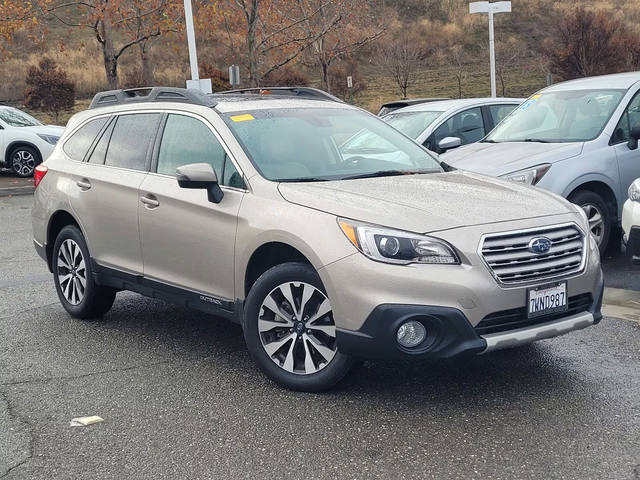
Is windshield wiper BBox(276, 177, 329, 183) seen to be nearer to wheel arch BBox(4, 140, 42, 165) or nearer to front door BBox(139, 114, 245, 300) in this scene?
front door BBox(139, 114, 245, 300)

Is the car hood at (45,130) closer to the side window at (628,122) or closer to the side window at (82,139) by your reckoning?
the side window at (82,139)

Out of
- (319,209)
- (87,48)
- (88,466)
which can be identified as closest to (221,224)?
(319,209)

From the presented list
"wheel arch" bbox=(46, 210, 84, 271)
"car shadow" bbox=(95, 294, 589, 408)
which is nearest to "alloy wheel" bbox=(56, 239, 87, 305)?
"wheel arch" bbox=(46, 210, 84, 271)

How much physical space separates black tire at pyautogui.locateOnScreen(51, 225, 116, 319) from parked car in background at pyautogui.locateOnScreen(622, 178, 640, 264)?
A: 406 centimetres

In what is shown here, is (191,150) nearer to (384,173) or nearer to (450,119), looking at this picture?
(384,173)

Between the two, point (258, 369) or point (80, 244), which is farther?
point (80, 244)

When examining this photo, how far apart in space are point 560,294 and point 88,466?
2.56 meters

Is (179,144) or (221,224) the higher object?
(179,144)

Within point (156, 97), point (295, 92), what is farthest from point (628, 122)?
point (156, 97)

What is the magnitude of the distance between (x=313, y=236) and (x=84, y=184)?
2.61m

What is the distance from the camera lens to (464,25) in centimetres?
5384

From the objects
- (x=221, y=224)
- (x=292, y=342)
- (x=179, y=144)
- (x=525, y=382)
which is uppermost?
(x=179, y=144)

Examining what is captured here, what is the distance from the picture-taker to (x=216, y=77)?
35.7 meters

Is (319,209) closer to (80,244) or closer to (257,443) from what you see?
(257,443)
